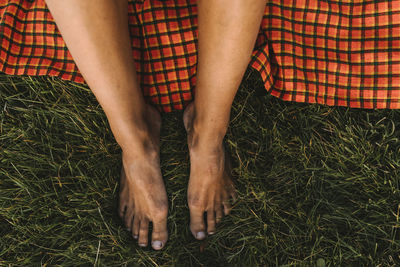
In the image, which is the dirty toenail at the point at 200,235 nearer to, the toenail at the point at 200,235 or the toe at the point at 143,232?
the toenail at the point at 200,235

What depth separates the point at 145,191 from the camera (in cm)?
111

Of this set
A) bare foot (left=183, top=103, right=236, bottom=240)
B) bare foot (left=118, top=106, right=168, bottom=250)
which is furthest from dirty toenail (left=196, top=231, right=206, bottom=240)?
bare foot (left=118, top=106, right=168, bottom=250)

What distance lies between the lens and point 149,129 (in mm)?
1124

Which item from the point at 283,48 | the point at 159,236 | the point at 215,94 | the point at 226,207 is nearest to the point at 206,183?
the point at 226,207

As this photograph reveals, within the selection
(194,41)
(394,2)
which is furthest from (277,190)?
(394,2)

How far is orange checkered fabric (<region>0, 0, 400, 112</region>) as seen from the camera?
3.87 feet

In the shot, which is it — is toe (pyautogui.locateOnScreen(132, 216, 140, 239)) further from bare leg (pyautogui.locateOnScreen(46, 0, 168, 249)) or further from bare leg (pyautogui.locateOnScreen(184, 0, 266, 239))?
bare leg (pyautogui.locateOnScreen(184, 0, 266, 239))

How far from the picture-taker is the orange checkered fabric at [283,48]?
3.87 ft

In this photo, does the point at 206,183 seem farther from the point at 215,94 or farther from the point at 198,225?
the point at 215,94

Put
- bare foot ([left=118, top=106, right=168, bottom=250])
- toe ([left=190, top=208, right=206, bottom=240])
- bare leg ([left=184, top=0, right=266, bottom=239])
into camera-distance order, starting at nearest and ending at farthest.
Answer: bare leg ([left=184, top=0, right=266, bottom=239]), bare foot ([left=118, top=106, right=168, bottom=250]), toe ([left=190, top=208, right=206, bottom=240])

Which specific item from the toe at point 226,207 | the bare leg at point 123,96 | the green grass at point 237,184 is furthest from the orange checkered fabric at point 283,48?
the toe at point 226,207

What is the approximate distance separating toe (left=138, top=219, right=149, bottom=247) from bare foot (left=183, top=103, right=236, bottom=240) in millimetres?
149

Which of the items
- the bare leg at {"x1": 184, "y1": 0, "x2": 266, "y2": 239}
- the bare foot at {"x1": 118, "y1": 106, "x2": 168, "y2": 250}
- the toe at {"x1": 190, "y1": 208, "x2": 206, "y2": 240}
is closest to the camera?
the bare leg at {"x1": 184, "y1": 0, "x2": 266, "y2": 239}

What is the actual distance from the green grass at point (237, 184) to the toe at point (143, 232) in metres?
0.03
